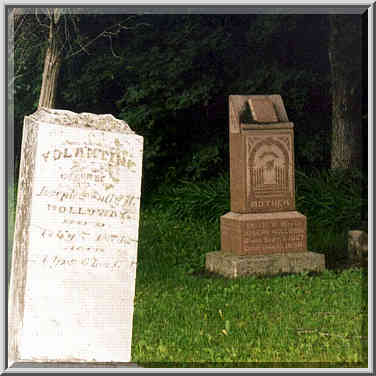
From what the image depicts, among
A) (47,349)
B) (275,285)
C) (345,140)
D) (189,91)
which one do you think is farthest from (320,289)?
(189,91)

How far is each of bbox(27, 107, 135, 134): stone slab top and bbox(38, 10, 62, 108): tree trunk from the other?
9.03 meters

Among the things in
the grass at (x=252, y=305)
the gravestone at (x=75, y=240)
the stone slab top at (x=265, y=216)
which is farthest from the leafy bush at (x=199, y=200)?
the gravestone at (x=75, y=240)

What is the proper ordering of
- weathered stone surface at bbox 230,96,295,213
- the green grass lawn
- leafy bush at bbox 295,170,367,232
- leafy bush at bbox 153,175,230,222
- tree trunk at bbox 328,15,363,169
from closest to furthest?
the green grass lawn
weathered stone surface at bbox 230,96,295,213
leafy bush at bbox 295,170,367,232
leafy bush at bbox 153,175,230,222
tree trunk at bbox 328,15,363,169

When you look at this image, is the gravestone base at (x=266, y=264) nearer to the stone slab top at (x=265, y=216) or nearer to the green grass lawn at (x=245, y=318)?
the green grass lawn at (x=245, y=318)

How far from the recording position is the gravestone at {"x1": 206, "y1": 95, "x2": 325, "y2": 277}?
31.6ft

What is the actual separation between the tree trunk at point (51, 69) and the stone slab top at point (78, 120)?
903cm

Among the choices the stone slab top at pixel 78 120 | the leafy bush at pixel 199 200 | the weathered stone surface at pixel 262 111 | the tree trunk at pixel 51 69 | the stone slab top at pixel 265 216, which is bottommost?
the stone slab top at pixel 265 216


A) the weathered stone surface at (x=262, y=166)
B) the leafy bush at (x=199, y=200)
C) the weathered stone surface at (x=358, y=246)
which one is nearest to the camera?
the weathered stone surface at (x=262, y=166)

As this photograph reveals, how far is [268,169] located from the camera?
9711mm

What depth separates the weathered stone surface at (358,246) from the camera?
33.2 feet

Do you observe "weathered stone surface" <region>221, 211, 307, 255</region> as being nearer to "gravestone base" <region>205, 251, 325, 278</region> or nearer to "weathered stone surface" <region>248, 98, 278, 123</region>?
"gravestone base" <region>205, 251, 325, 278</region>

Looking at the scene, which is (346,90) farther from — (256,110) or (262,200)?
(262,200)

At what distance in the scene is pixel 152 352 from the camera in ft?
21.5

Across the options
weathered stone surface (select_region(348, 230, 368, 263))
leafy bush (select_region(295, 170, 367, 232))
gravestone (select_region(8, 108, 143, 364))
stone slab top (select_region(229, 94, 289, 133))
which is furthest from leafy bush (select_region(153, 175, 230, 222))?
gravestone (select_region(8, 108, 143, 364))
